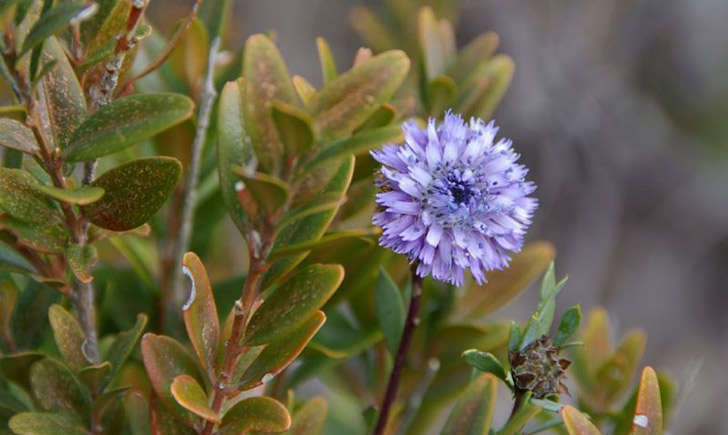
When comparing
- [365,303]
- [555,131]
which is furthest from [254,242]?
[555,131]

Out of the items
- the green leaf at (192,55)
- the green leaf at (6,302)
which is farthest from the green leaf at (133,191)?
the green leaf at (192,55)

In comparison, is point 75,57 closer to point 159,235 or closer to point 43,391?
point 43,391

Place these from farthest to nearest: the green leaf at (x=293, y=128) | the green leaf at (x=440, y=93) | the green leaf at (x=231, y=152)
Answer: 1. the green leaf at (x=440, y=93)
2. the green leaf at (x=231, y=152)
3. the green leaf at (x=293, y=128)

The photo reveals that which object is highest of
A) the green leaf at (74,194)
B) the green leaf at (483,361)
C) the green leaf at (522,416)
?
the green leaf at (74,194)

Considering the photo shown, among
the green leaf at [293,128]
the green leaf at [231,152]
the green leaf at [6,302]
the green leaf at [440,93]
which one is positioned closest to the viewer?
the green leaf at [293,128]

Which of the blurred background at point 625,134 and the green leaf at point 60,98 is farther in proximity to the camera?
the blurred background at point 625,134

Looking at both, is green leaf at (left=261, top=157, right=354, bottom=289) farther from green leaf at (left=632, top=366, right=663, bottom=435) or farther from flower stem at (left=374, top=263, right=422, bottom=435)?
green leaf at (left=632, top=366, right=663, bottom=435)

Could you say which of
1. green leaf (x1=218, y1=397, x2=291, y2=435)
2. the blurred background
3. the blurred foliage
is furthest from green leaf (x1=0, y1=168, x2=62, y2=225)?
the blurred background

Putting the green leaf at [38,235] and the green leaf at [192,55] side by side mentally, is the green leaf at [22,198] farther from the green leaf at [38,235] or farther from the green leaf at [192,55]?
the green leaf at [192,55]
